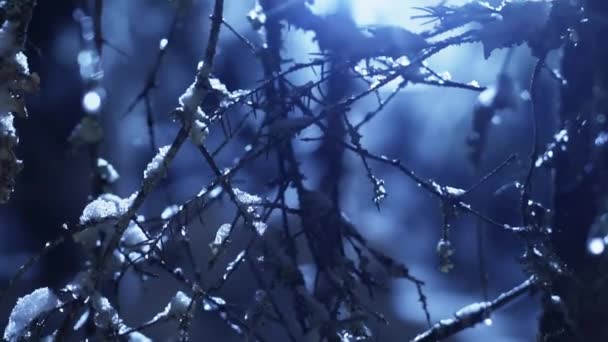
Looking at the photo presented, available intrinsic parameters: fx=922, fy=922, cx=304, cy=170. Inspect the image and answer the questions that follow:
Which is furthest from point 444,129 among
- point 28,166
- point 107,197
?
point 107,197

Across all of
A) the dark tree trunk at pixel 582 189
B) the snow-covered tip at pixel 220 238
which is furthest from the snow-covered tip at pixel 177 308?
the dark tree trunk at pixel 582 189

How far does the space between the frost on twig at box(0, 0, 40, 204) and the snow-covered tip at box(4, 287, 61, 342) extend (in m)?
0.26

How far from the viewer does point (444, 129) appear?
6.06 metres

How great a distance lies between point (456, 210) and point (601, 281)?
0.34m

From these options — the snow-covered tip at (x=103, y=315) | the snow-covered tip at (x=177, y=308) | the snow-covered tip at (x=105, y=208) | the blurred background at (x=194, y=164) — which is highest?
the blurred background at (x=194, y=164)

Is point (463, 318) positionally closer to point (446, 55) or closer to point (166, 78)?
point (446, 55)

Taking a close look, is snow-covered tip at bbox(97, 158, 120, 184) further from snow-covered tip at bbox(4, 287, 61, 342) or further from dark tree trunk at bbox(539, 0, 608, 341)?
dark tree trunk at bbox(539, 0, 608, 341)

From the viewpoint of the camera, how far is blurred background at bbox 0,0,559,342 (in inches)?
140

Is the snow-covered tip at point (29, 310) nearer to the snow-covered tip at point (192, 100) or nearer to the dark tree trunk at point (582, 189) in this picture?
the snow-covered tip at point (192, 100)

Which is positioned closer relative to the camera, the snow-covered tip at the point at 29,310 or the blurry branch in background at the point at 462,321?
the snow-covered tip at the point at 29,310

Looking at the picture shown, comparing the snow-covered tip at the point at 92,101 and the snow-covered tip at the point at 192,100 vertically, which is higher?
the snow-covered tip at the point at 192,100

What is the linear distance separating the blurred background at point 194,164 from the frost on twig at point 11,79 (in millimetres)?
1053

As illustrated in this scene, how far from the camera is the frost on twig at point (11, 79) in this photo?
4.69 ft

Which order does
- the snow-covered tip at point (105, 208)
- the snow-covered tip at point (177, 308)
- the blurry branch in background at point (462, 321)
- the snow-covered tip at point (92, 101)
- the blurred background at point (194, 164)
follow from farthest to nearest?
the blurred background at point (194, 164), the blurry branch in background at point (462, 321), the snow-covered tip at point (177, 308), the snow-covered tip at point (105, 208), the snow-covered tip at point (92, 101)
